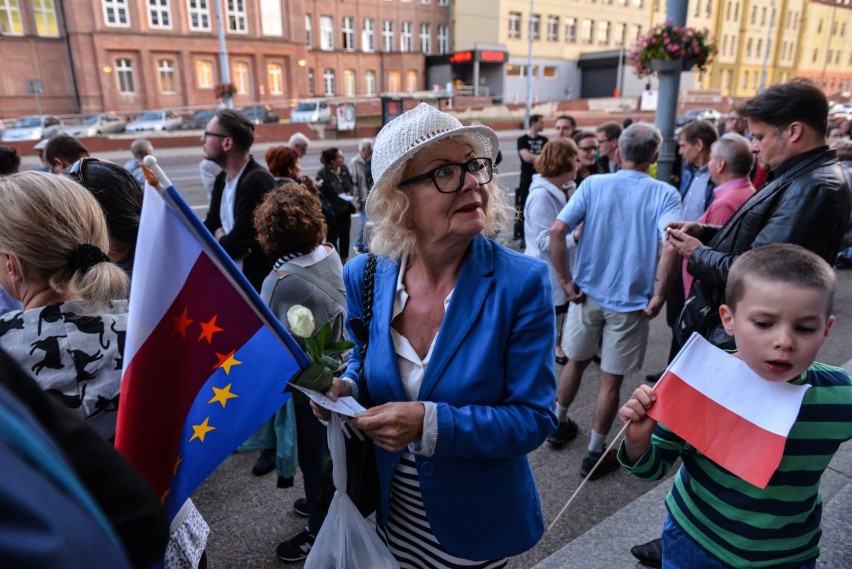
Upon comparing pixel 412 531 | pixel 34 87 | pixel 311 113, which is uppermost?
pixel 34 87

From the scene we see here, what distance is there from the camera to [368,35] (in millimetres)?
45938

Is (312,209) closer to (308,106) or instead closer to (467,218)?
(467,218)

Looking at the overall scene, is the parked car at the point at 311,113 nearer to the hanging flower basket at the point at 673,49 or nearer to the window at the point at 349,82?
the window at the point at 349,82

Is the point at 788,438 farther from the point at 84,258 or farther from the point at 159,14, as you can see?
the point at 159,14

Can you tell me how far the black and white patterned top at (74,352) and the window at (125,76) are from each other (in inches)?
1590

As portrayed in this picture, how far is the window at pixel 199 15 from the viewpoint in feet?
121

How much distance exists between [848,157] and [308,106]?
2826 centimetres

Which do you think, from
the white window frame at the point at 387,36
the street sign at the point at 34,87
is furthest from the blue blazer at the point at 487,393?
the white window frame at the point at 387,36

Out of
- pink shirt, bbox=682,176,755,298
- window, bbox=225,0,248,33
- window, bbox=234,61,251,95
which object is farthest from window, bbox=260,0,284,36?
pink shirt, bbox=682,176,755,298

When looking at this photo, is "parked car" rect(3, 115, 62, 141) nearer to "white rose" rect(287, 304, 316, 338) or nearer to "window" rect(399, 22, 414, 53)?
"white rose" rect(287, 304, 316, 338)

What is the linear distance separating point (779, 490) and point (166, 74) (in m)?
42.6

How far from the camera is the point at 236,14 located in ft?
126

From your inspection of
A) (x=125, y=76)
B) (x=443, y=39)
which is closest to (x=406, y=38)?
(x=443, y=39)

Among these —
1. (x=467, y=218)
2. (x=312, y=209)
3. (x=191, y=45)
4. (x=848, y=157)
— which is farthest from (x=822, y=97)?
(x=191, y=45)
